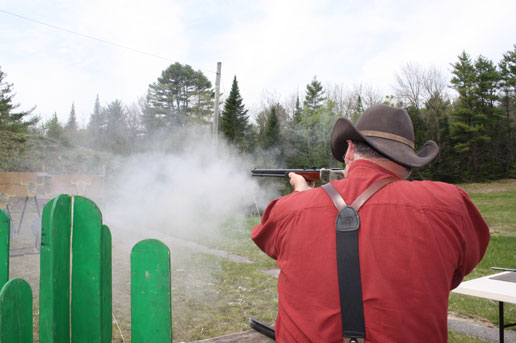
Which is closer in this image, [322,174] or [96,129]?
[322,174]

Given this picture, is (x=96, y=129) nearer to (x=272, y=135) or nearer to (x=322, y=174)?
(x=272, y=135)

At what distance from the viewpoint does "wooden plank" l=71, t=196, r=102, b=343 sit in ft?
5.74

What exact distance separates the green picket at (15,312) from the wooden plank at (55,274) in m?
0.06

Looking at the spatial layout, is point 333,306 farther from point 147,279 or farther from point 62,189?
point 62,189

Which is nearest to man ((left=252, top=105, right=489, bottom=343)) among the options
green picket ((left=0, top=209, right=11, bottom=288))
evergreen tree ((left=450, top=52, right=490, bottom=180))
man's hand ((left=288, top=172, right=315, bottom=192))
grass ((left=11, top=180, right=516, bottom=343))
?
man's hand ((left=288, top=172, right=315, bottom=192))

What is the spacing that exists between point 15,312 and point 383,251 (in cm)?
161

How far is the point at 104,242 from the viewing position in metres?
1.82

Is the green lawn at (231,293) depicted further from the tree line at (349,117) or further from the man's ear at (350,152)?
the tree line at (349,117)

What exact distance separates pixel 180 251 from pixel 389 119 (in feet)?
23.3

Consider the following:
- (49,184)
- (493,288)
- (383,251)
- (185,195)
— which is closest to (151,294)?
(383,251)

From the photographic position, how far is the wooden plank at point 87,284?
175 cm

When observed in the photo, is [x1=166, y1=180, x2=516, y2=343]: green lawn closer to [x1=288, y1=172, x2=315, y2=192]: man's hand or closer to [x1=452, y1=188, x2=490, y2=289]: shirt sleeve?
[x1=288, y1=172, x2=315, y2=192]: man's hand

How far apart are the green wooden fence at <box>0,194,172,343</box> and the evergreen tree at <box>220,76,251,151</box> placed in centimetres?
2338

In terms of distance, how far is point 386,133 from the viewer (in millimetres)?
1638
